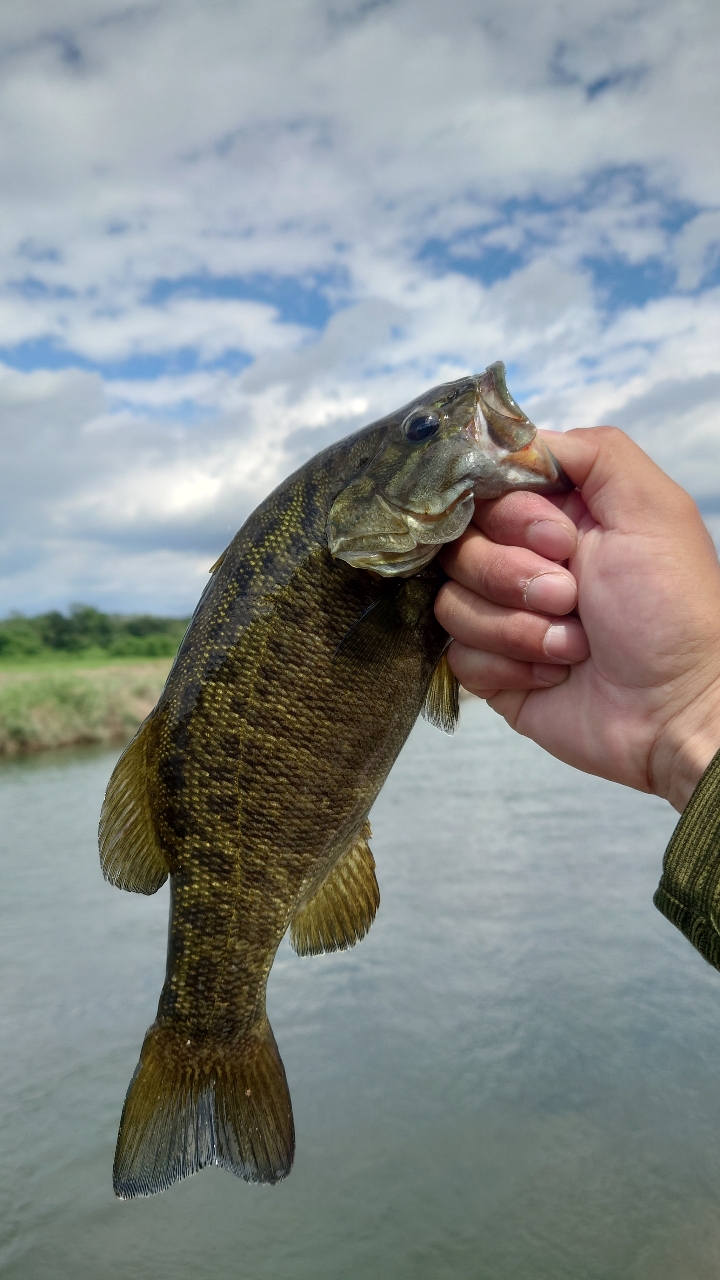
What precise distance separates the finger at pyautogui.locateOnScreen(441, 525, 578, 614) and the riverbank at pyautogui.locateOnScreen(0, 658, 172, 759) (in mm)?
20291

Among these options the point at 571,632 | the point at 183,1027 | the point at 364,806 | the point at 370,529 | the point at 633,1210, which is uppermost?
the point at 370,529

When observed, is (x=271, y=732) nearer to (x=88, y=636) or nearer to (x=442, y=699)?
(x=442, y=699)

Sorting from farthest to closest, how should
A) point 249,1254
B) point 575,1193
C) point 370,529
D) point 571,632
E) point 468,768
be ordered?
point 468,768 → point 575,1193 → point 249,1254 → point 571,632 → point 370,529

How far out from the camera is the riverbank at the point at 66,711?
2231 cm

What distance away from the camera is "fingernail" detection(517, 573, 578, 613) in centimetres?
262

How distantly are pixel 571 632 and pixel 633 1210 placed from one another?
15.4 feet

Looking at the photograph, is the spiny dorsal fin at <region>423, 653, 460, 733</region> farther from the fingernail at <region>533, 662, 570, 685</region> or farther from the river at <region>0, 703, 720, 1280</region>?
the river at <region>0, 703, 720, 1280</region>

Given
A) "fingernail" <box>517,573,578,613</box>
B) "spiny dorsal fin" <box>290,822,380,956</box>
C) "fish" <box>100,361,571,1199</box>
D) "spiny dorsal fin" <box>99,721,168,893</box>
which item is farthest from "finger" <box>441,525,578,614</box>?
"spiny dorsal fin" <box>99,721,168,893</box>

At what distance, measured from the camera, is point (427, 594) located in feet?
9.23

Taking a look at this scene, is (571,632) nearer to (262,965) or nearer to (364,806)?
(364,806)

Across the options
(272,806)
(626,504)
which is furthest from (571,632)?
(272,806)

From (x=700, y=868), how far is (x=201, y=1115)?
1.67 meters

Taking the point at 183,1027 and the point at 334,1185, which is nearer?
the point at 183,1027

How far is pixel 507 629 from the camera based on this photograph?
2678mm
